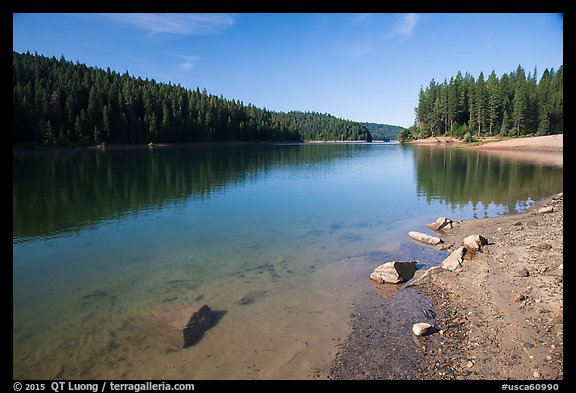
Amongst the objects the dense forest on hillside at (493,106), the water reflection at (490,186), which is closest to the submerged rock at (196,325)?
the water reflection at (490,186)

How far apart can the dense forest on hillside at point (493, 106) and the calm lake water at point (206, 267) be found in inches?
3471

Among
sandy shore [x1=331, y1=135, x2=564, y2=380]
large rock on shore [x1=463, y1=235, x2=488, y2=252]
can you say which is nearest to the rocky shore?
sandy shore [x1=331, y1=135, x2=564, y2=380]

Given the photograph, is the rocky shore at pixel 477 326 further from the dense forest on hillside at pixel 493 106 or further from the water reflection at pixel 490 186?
the dense forest on hillside at pixel 493 106

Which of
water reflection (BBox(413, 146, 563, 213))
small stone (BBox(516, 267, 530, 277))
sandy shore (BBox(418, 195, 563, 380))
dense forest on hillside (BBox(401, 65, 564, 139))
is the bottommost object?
sandy shore (BBox(418, 195, 563, 380))

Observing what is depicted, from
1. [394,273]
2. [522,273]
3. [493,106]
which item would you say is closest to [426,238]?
[394,273]

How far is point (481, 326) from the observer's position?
26.0 feet

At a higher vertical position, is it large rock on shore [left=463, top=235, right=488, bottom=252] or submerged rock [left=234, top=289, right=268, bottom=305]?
large rock on shore [left=463, top=235, right=488, bottom=252]

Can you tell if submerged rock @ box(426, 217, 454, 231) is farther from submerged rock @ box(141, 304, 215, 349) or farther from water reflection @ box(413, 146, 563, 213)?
submerged rock @ box(141, 304, 215, 349)

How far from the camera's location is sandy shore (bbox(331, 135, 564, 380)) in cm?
650

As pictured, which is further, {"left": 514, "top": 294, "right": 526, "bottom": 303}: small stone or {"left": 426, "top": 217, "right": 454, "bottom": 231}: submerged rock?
{"left": 426, "top": 217, "right": 454, "bottom": 231}: submerged rock

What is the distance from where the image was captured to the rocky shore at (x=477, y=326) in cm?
652

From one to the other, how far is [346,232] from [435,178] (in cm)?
2437

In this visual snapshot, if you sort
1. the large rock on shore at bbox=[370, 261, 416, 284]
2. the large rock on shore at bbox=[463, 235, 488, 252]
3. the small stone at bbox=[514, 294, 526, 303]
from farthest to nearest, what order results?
the large rock on shore at bbox=[463, 235, 488, 252]
the large rock on shore at bbox=[370, 261, 416, 284]
the small stone at bbox=[514, 294, 526, 303]

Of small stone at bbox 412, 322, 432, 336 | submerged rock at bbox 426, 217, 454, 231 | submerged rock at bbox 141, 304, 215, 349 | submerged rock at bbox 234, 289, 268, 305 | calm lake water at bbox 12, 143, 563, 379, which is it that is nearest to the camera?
calm lake water at bbox 12, 143, 563, 379
